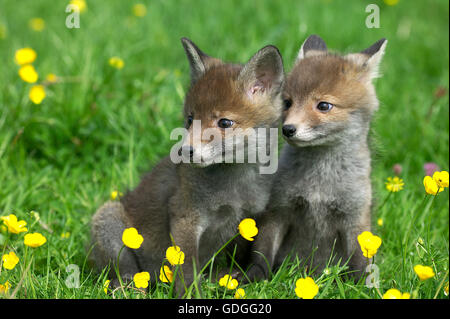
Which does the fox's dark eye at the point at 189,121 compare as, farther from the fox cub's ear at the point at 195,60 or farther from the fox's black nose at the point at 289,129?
the fox's black nose at the point at 289,129

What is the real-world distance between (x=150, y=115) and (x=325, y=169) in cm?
273

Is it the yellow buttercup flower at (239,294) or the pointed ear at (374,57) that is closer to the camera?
the yellow buttercup flower at (239,294)

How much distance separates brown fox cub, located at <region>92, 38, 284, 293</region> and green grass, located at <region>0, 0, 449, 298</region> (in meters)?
0.35

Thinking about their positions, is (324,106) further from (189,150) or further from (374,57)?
(189,150)

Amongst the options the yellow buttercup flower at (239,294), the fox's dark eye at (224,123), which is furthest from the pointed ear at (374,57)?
the yellow buttercup flower at (239,294)

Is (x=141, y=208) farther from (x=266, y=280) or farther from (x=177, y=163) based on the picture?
(x=266, y=280)

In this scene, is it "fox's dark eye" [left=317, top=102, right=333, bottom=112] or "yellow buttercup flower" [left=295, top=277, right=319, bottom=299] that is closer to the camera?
"yellow buttercup flower" [left=295, top=277, right=319, bottom=299]

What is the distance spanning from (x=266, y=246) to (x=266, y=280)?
36 centimetres

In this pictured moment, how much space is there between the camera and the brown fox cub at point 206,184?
385 cm

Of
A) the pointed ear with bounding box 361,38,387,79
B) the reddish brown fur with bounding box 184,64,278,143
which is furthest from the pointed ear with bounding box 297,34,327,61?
the reddish brown fur with bounding box 184,64,278,143

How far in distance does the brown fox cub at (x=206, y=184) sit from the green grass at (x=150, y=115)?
0.35 m

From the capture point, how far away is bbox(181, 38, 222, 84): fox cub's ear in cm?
413

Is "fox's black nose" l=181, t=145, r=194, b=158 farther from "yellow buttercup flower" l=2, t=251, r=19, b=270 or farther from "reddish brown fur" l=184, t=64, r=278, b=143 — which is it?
"yellow buttercup flower" l=2, t=251, r=19, b=270

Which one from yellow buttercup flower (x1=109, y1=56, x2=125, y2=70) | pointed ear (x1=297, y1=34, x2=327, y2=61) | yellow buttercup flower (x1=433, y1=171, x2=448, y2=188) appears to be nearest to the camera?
yellow buttercup flower (x1=433, y1=171, x2=448, y2=188)
